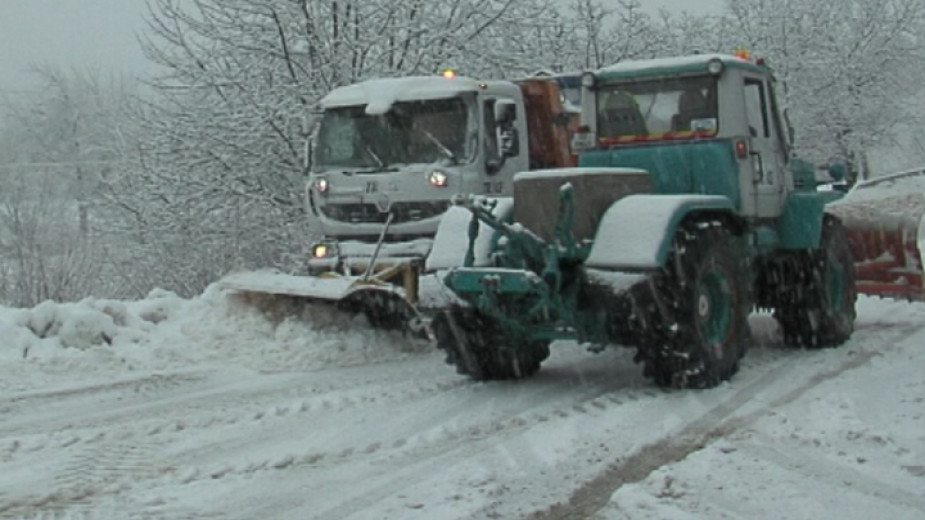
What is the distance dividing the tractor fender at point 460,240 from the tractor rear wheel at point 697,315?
3.65 feet

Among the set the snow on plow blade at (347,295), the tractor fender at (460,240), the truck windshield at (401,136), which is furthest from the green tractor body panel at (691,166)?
the truck windshield at (401,136)

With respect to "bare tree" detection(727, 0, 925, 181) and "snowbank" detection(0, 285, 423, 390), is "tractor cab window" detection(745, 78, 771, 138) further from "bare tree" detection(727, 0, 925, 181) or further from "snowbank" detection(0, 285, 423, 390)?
"bare tree" detection(727, 0, 925, 181)

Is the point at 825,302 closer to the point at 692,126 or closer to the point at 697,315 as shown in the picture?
the point at 692,126

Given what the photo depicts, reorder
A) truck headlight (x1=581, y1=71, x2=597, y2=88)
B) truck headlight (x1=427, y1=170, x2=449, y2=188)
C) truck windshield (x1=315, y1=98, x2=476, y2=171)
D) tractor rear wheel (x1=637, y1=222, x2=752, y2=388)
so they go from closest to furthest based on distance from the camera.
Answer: tractor rear wheel (x1=637, y1=222, x2=752, y2=388) → truck headlight (x1=581, y1=71, x2=597, y2=88) → truck headlight (x1=427, y1=170, x2=449, y2=188) → truck windshield (x1=315, y1=98, x2=476, y2=171)

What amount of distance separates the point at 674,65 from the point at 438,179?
108 inches

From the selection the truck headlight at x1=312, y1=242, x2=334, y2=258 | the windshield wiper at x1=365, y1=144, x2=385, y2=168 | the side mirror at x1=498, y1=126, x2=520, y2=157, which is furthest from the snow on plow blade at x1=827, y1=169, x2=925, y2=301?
the truck headlight at x1=312, y1=242, x2=334, y2=258

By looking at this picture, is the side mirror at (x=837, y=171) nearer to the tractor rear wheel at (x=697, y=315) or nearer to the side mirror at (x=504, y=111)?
the tractor rear wheel at (x=697, y=315)

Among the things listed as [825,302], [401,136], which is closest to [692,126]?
[825,302]

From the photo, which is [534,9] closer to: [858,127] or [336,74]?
[336,74]

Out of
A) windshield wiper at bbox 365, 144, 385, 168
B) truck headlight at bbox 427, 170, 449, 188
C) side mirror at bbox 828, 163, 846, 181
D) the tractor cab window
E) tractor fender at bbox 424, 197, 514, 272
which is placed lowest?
tractor fender at bbox 424, 197, 514, 272

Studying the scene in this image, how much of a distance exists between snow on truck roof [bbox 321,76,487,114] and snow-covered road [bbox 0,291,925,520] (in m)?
2.37

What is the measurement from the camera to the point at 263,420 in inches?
277

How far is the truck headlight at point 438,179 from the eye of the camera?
10.8m

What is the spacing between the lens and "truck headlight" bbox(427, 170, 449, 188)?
10.8m
